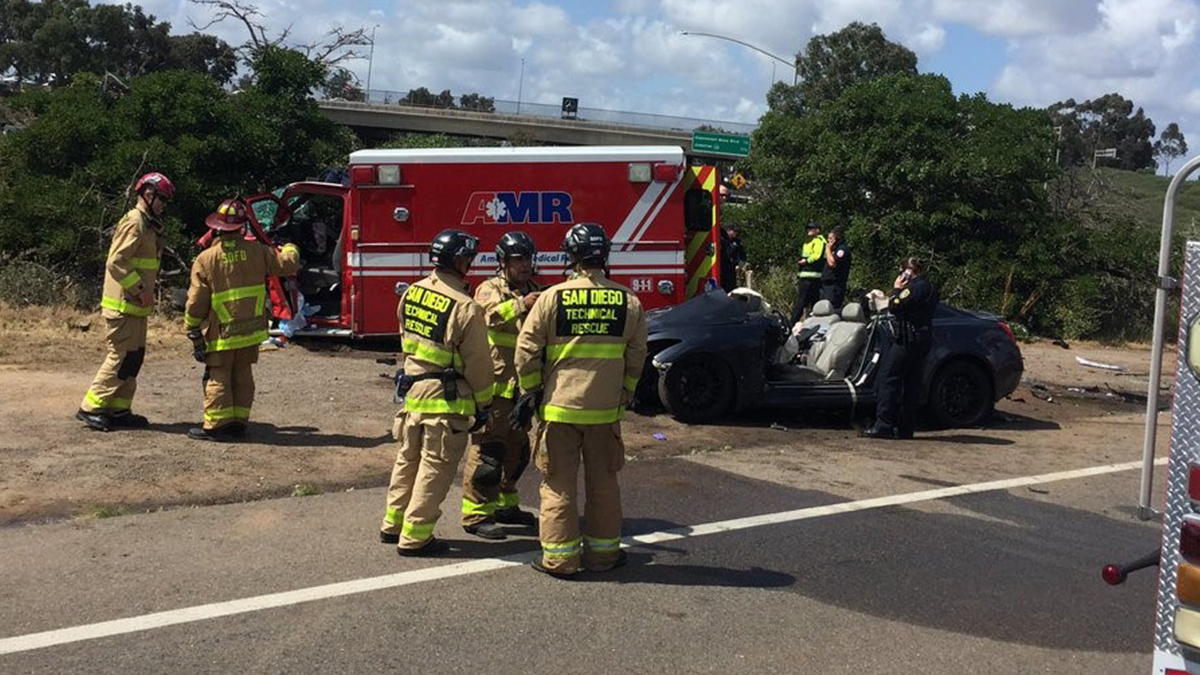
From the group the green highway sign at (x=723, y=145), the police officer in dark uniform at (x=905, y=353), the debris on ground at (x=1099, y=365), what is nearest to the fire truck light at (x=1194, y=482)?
the police officer in dark uniform at (x=905, y=353)

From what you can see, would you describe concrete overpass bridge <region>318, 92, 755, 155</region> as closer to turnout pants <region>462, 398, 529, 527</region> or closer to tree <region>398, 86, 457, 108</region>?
tree <region>398, 86, 457, 108</region>

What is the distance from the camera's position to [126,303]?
8.22 metres

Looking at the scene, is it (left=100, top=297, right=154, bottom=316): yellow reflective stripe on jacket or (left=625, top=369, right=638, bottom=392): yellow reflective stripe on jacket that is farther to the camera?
(left=100, top=297, right=154, bottom=316): yellow reflective stripe on jacket

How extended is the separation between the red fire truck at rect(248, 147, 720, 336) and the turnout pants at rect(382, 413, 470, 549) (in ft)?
24.4

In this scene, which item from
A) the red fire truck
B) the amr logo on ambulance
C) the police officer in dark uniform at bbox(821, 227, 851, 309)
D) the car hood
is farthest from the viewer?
the police officer in dark uniform at bbox(821, 227, 851, 309)

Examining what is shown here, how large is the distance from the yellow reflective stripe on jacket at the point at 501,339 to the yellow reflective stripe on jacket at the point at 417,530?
3.83ft

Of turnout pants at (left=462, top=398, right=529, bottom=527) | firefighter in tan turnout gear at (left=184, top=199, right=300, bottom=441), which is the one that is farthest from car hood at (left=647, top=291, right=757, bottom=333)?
turnout pants at (left=462, top=398, right=529, bottom=527)

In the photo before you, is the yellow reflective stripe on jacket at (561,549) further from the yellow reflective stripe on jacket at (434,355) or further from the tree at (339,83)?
the tree at (339,83)

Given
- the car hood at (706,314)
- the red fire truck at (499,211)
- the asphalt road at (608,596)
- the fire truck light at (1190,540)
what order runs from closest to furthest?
the fire truck light at (1190,540)
the asphalt road at (608,596)
the car hood at (706,314)
the red fire truck at (499,211)

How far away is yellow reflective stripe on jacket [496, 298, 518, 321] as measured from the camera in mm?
6219

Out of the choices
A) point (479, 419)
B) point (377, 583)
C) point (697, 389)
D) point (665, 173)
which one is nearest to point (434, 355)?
point (479, 419)

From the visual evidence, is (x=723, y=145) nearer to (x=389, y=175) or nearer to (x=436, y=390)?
(x=389, y=175)

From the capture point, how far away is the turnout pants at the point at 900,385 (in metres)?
9.74

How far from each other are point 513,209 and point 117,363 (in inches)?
237
